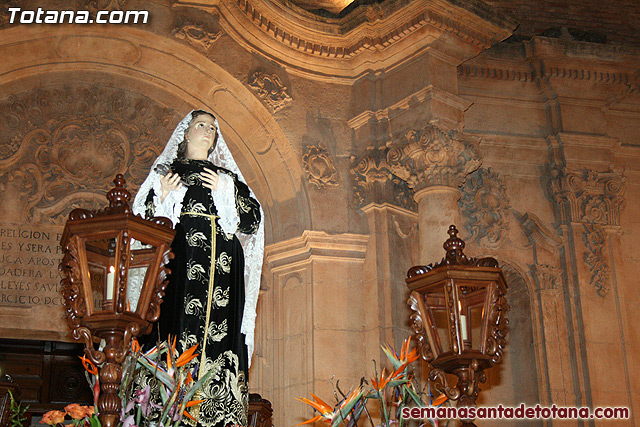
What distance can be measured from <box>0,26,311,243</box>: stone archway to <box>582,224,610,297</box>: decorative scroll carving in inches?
130

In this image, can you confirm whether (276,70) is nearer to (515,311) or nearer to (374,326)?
(374,326)

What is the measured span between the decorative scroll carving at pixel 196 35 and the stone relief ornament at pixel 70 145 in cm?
84

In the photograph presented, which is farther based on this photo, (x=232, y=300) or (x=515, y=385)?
(x=515, y=385)

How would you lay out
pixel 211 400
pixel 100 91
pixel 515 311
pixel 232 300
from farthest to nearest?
pixel 515 311 < pixel 100 91 < pixel 232 300 < pixel 211 400

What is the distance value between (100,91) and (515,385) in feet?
18.7

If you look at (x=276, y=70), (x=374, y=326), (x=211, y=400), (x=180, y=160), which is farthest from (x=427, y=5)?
(x=211, y=400)

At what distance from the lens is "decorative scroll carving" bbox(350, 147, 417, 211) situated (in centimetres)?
980

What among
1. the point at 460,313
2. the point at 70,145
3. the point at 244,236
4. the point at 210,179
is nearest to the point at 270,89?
the point at 70,145

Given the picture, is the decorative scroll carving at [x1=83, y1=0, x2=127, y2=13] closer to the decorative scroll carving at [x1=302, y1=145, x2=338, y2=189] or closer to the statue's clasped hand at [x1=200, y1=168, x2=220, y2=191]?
the decorative scroll carving at [x1=302, y1=145, x2=338, y2=189]

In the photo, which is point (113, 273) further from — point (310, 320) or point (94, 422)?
point (310, 320)

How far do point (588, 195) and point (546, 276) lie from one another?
108 cm

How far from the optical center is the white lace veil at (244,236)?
20.7ft

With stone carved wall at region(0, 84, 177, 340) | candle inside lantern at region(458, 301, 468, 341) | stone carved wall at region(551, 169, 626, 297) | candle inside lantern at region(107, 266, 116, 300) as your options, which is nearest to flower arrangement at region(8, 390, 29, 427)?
candle inside lantern at region(107, 266, 116, 300)

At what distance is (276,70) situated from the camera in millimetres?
10156
